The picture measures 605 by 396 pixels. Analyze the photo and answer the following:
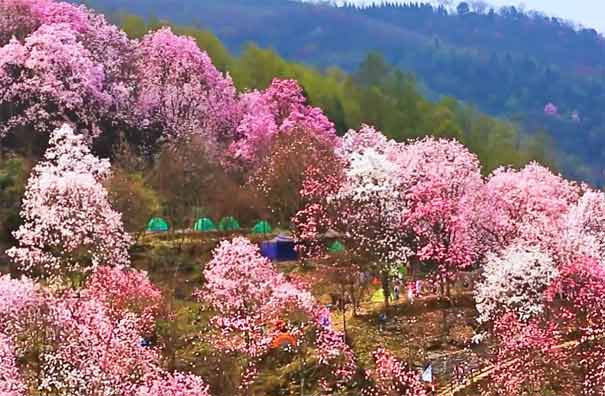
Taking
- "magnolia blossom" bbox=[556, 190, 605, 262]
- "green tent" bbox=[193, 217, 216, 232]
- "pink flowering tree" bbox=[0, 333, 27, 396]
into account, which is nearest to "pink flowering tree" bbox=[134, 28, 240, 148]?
"green tent" bbox=[193, 217, 216, 232]

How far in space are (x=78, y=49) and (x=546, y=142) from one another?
54.2m

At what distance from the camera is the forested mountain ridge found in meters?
130

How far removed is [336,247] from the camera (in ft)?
109

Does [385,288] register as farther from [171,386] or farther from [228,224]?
[171,386]

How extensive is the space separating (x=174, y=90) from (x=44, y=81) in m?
7.48

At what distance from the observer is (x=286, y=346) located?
25641 millimetres

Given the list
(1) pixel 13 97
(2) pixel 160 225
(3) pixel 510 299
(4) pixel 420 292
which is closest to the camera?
(3) pixel 510 299

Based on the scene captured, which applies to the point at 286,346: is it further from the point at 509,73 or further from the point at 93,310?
the point at 509,73

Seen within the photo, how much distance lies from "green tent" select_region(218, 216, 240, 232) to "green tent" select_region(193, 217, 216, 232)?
361 millimetres

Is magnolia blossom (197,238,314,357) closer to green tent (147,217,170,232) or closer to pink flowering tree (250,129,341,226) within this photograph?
pink flowering tree (250,129,341,226)

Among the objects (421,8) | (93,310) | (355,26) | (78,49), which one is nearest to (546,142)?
(78,49)

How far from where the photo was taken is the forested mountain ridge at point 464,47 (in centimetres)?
12950

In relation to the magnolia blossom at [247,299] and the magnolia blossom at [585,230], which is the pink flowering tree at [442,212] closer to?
the magnolia blossom at [585,230]

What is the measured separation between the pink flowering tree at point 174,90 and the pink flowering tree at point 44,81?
151 inches
